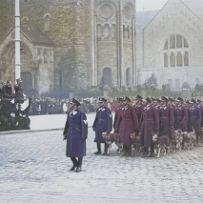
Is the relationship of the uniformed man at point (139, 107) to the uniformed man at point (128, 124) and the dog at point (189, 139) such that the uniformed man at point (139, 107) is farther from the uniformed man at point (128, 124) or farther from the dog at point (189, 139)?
the dog at point (189, 139)

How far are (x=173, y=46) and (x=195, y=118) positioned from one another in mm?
42034

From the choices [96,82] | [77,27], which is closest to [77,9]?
[77,27]

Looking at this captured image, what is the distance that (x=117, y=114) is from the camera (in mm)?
14242

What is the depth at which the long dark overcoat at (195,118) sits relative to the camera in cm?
1666

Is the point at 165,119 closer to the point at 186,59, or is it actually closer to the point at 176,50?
the point at 186,59

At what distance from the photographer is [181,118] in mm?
16000

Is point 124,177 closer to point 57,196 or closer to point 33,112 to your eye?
point 57,196

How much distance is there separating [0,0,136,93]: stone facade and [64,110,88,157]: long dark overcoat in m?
35.2

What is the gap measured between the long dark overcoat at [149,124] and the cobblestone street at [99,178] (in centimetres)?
53

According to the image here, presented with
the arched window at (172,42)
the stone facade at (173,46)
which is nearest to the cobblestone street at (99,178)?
the stone facade at (173,46)

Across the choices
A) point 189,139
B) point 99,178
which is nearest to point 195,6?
point 189,139

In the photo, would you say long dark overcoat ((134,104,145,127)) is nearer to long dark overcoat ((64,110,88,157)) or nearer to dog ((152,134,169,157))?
dog ((152,134,169,157))

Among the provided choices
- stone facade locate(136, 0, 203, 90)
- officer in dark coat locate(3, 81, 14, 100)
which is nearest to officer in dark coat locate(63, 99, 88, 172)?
officer in dark coat locate(3, 81, 14, 100)

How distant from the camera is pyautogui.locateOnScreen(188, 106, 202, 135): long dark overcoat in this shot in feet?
54.6
